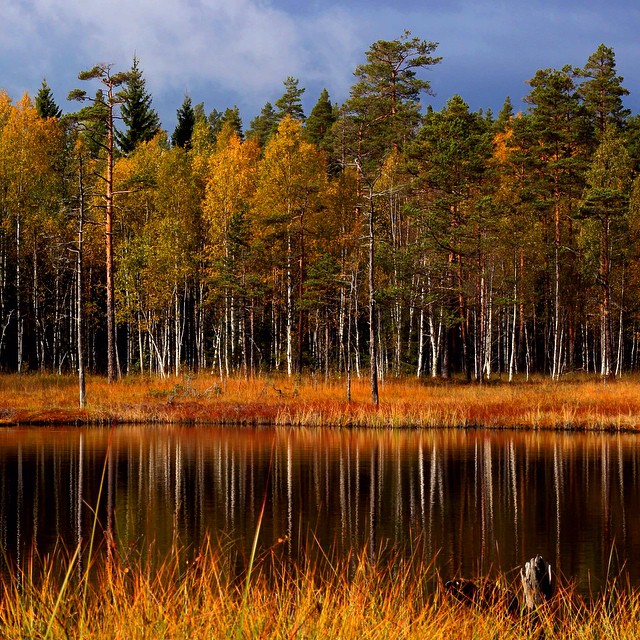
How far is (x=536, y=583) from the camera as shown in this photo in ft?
25.9

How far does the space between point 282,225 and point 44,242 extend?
14152mm

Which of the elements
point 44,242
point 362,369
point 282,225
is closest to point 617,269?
point 362,369

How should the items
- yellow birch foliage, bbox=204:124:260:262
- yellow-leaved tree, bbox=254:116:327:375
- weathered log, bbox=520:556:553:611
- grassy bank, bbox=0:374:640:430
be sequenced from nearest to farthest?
1. weathered log, bbox=520:556:553:611
2. grassy bank, bbox=0:374:640:430
3. yellow-leaved tree, bbox=254:116:327:375
4. yellow birch foliage, bbox=204:124:260:262

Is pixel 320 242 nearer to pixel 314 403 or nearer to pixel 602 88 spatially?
pixel 314 403

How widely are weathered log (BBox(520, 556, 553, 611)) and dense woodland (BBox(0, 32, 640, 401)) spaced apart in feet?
94.9

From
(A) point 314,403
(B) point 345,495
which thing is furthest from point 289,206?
(B) point 345,495

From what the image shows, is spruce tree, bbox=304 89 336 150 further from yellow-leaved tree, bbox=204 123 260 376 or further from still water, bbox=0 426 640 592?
still water, bbox=0 426 640 592

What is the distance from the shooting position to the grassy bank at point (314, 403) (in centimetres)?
3044

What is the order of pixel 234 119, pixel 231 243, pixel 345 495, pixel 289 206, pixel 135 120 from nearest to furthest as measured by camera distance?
pixel 345 495, pixel 289 206, pixel 231 243, pixel 135 120, pixel 234 119

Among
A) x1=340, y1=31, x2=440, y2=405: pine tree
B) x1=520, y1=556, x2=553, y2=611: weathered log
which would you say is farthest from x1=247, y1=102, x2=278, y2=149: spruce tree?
x1=520, y1=556, x2=553, y2=611: weathered log

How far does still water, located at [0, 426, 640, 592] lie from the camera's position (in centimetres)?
1243

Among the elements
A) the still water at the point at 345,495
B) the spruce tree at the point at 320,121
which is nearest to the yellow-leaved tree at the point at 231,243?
the still water at the point at 345,495

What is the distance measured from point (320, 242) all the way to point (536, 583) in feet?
122

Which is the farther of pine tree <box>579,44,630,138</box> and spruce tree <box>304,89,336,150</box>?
spruce tree <box>304,89,336,150</box>
